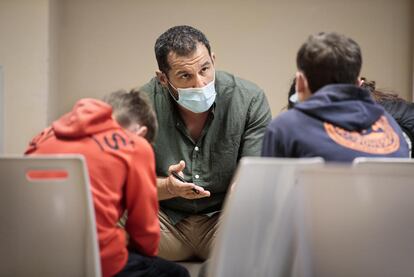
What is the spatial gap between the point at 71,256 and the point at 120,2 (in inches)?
105

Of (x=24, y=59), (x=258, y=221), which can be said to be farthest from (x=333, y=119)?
(x=24, y=59)

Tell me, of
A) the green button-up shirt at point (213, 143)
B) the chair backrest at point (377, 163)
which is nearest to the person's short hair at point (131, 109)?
the chair backrest at point (377, 163)

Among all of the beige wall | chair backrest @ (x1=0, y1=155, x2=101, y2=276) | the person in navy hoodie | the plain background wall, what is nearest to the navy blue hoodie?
the person in navy hoodie

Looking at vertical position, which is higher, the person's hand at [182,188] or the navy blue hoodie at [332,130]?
the navy blue hoodie at [332,130]

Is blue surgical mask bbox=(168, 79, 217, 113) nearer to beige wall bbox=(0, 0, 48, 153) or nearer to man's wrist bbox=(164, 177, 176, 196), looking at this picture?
man's wrist bbox=(164, 177, 176, 196)

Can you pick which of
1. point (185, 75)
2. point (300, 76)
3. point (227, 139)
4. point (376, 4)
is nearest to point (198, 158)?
point (227, 139)

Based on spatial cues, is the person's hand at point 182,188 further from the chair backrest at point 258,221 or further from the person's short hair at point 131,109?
the chair backrest at point 258,221

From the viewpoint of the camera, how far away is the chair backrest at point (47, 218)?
118 cm

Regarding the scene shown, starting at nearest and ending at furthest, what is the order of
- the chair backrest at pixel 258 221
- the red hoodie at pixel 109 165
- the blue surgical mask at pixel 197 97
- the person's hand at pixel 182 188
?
the chair backrest at pixel 258 221 → the red hoodie at pixel 109 165 → the person's hand at pixel 182 188 → the blue surgical mask at pixel 197 97

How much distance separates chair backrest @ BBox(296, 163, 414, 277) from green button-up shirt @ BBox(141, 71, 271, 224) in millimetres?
980

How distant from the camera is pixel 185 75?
2170 mm

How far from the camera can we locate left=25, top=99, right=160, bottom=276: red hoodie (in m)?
1.28

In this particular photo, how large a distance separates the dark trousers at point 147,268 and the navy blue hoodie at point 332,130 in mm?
396

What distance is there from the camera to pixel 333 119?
52.9 inches
